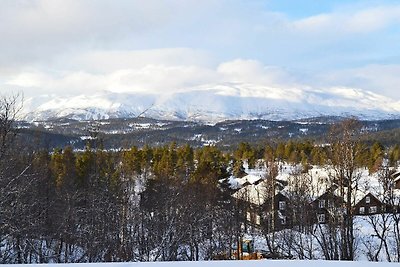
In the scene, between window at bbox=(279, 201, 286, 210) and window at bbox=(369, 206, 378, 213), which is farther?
window at bbox=(369, 206, 378, 213)

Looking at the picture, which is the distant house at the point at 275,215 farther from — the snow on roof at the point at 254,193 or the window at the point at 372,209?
the window at the point at 372,209

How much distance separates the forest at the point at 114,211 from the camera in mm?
11102

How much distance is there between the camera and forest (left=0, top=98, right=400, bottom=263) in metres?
11.1

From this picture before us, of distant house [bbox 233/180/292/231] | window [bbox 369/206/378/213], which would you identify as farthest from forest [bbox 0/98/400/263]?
window [bbox 369/206/378/213]

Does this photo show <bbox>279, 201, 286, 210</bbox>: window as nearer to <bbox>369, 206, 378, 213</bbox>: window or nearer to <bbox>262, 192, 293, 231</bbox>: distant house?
<bbox>262, 192, 293, 231</bbox>: distant house

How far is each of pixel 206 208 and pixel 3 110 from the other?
11682 mm

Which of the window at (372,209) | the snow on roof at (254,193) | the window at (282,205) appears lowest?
the window at (372,209)

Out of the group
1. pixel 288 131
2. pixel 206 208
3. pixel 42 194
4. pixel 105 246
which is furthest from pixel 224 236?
pixel 288 131

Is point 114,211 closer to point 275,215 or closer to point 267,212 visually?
point 275,215

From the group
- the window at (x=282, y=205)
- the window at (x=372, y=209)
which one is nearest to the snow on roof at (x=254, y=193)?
the window at (x=282, y=205)

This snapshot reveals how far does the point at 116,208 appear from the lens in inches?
635

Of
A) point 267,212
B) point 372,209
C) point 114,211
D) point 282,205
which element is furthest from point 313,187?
point 372,209

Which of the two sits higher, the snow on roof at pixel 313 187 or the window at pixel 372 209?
the snow on roof at pixel 313 187

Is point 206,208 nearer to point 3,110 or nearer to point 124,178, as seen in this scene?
point 124,178
